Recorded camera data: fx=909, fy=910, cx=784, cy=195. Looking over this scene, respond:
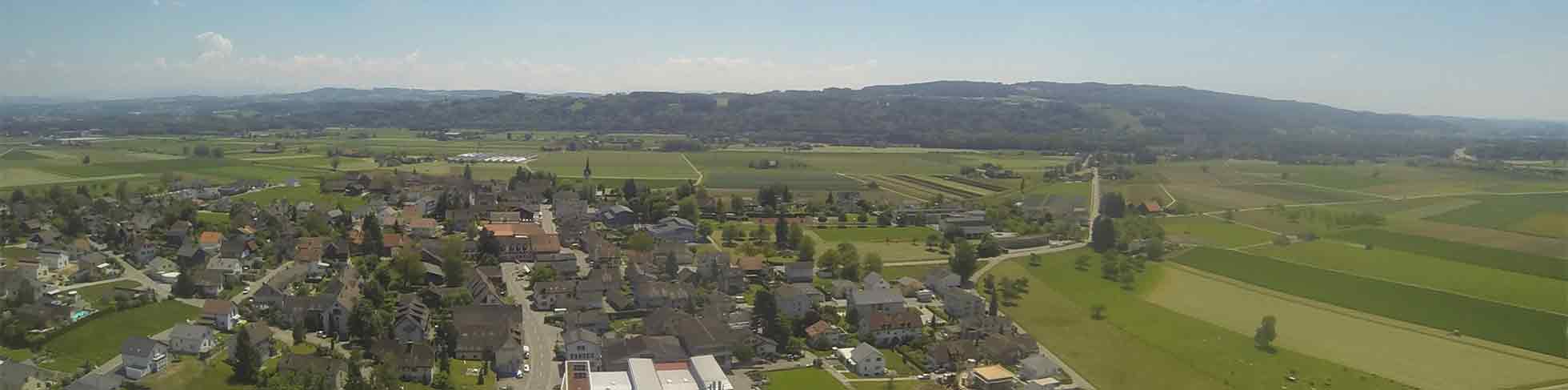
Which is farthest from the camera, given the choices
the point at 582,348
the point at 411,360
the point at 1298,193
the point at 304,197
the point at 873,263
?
the point at 1298,193

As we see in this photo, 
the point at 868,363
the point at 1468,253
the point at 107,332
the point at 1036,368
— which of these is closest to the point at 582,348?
the point at 868,363

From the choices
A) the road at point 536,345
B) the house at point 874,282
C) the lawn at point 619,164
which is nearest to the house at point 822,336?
the house at point 874,282

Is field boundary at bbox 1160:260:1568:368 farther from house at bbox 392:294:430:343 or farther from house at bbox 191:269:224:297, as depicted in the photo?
house at bbox 191:269:224:297

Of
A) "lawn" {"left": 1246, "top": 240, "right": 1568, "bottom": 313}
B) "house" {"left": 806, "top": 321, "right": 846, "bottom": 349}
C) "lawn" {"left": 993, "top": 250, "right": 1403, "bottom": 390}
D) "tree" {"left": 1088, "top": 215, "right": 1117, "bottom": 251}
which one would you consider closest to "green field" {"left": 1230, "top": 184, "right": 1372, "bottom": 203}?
"lawn" {"left": 1246, "top": 240, "right": 1568, "bottom": 313}

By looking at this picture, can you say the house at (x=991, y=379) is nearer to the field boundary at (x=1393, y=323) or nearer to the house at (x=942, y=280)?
the house at (x=942, y=280)

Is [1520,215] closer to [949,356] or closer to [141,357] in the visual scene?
[949,356]
